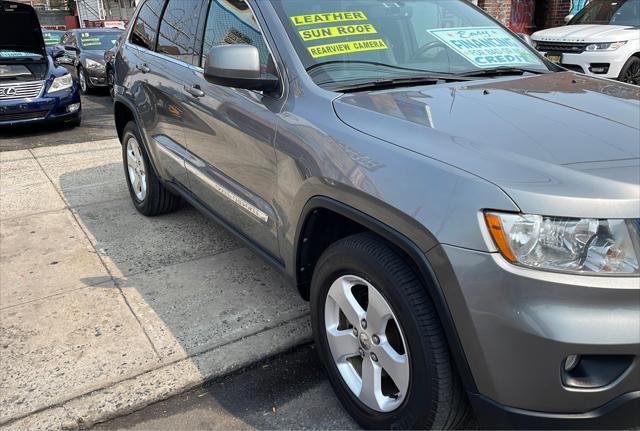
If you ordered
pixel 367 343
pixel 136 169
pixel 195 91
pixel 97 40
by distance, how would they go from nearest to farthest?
1. pixel 367 343
2. pixel 195 91
3. pixel 136 169
4. pixel 97 40

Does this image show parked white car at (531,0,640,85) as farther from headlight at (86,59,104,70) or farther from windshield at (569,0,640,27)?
headlight at (86,59,104,70)

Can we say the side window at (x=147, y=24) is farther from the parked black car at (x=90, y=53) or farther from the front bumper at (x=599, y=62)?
the parked black car at (x=90, y=53)

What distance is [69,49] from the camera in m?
12.9

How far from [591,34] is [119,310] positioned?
8.27 m

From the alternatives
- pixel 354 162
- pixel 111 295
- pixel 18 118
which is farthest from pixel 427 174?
pixel 18 118

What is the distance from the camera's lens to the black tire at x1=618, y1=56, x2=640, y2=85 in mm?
8430

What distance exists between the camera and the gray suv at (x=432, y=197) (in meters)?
1.59

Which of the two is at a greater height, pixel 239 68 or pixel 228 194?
pixel 239 68

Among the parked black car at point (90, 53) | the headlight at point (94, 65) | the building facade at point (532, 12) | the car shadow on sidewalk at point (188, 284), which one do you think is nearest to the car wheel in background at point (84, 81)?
the parked black car at point (90, 53)

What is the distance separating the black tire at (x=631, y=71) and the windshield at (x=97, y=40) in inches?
409

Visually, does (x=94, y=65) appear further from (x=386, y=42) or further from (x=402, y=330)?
(x=402, y=330)

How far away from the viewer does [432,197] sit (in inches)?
69.2

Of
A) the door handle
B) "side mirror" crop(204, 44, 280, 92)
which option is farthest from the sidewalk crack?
"side mirror" crop(204, 44, 280, 92)

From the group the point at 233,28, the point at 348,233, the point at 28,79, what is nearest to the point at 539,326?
the point at 348,233
